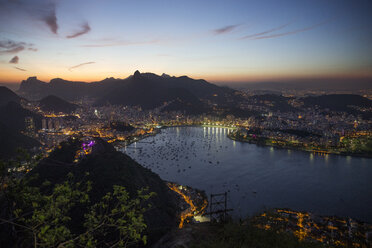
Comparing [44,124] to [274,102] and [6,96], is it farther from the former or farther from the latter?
[274,102]

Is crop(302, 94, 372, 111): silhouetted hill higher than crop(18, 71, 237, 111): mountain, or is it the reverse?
crop(18, 71, 237, 111): mountain

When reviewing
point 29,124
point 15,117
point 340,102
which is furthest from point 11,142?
point 340,102

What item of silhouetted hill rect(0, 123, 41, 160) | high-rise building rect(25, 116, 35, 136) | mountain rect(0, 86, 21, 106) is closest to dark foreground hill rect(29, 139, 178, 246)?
silhouetted hill rect(0, 123, 41, 160)

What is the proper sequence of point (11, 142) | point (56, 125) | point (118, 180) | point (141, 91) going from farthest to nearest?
point (141, 91) < point (56, 125) < point (11, 142) < point (118, 180)

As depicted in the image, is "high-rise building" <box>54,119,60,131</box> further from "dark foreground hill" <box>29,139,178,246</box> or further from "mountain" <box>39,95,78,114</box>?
"dark foreground hill" <box>29,139,178,246</box>

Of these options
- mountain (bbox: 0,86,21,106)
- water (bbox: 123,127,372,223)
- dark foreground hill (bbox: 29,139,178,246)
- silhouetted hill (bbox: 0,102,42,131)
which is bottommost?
water (bbox: 123,127,372,223)

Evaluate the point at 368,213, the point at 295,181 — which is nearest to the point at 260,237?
the point at 368,213

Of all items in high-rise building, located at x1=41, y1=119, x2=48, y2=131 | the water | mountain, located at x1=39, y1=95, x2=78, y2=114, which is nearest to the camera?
the water
